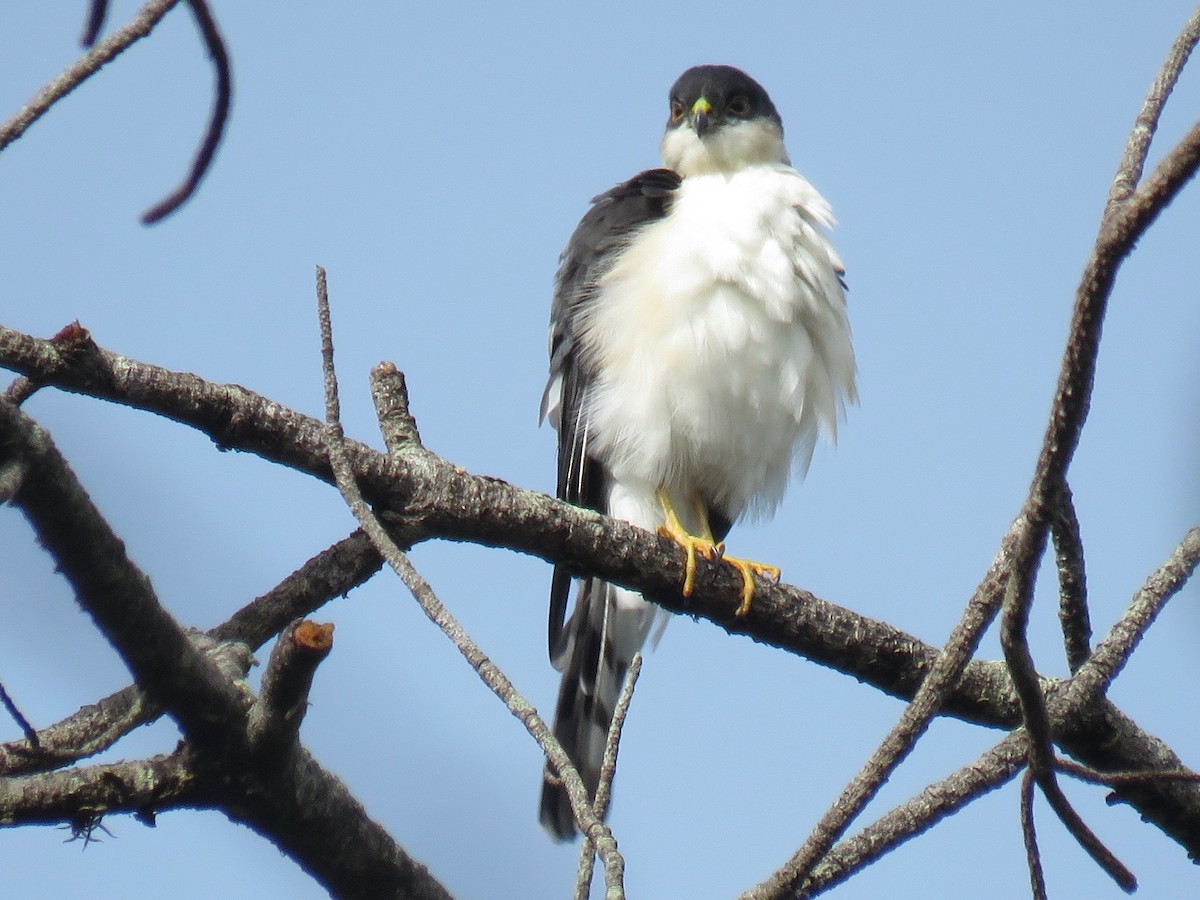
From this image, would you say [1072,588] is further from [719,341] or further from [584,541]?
[719,341]

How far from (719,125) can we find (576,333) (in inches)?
52.7

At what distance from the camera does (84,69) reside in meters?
1.94

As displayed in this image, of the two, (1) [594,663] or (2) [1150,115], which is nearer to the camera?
(2) [1150,115]

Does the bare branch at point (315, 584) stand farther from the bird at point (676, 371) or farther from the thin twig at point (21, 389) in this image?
the bird at point (676, 371)

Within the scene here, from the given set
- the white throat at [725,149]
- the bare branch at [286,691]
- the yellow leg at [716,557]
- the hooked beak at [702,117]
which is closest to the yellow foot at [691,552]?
the yellow leg at [716,557]

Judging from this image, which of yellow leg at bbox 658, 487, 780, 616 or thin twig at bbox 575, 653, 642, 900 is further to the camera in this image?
yellow leg at bbox 658, 487, 780, 616

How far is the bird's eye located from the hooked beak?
0.11 metres

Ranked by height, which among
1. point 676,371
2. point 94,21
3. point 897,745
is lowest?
point 897,745

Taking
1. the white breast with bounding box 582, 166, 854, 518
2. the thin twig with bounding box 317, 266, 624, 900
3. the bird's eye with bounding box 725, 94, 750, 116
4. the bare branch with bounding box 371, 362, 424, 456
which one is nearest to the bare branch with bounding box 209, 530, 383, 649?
the bare branch with bounding box 371, 362, 424, 456

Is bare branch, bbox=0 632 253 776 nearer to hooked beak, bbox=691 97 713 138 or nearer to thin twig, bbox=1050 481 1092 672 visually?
thin twig, bbox=1050 481 1092 672

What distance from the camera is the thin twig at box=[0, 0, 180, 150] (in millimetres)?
1832

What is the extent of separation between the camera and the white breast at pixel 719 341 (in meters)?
4.81

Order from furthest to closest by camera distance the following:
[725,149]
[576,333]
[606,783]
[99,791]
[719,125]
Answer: [719,125], [725,149], [576,333], [99,791], [606,783]

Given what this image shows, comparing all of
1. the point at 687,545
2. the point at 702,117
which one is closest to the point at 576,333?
the point at 702,117
